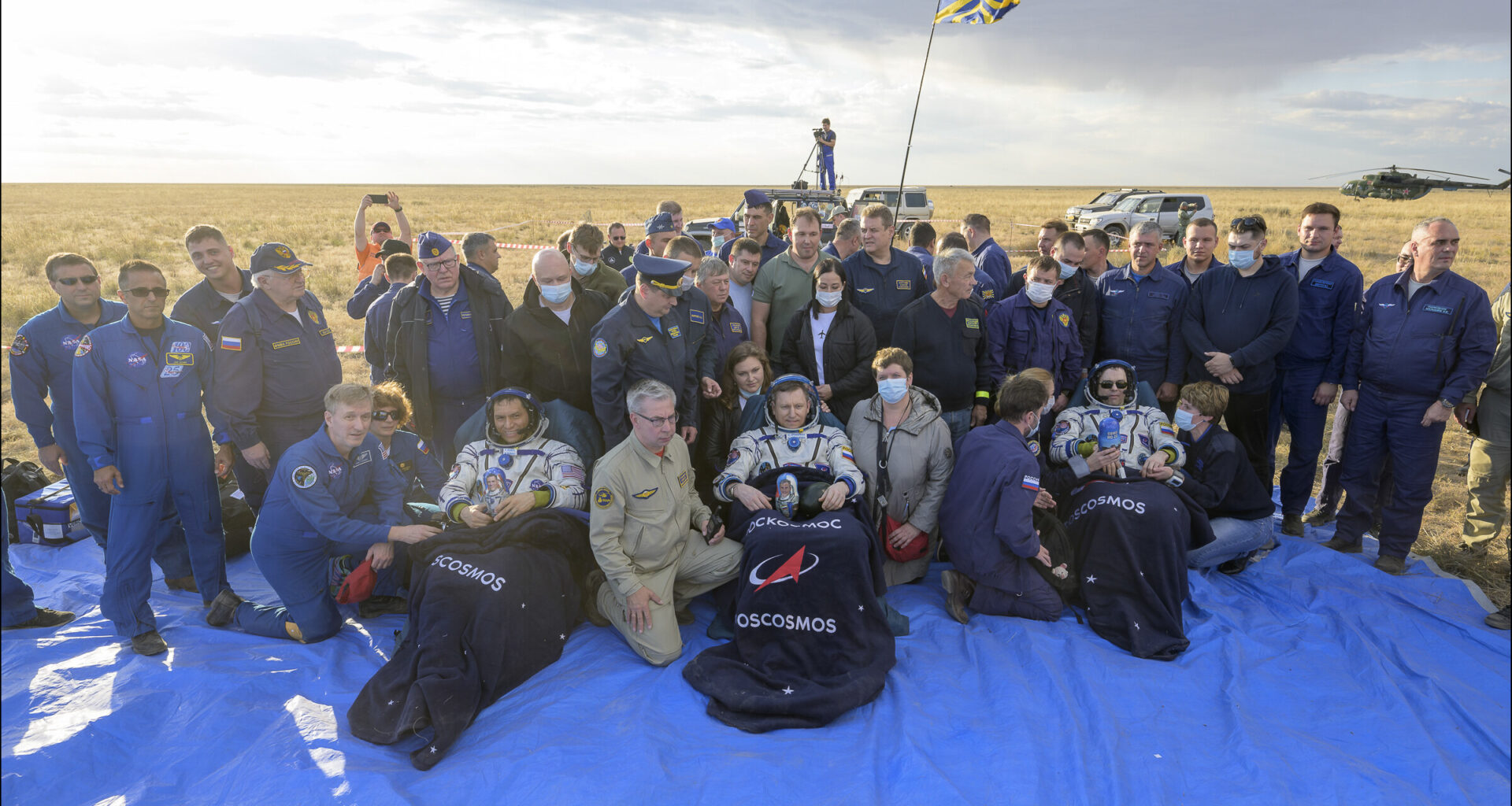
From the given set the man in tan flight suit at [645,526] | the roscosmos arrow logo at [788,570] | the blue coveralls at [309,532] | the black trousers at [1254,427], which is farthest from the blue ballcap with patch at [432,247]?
the black trousers at [1254,427]

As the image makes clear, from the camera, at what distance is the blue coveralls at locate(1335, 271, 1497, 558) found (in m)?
4.86

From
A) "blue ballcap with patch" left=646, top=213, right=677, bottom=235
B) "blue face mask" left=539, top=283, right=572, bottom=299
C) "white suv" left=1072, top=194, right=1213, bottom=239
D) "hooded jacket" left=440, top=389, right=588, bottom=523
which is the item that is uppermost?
"white suv" left=1072, top=194, right=1213, bottom=239

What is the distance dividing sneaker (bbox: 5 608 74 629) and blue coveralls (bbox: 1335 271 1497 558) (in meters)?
8.33

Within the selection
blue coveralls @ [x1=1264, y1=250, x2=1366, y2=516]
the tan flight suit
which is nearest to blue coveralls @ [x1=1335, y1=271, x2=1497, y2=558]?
blue coveralls @ [x1=1264, y1=250, x2=1366, y2=516]

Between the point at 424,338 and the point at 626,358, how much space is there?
55.9 inches

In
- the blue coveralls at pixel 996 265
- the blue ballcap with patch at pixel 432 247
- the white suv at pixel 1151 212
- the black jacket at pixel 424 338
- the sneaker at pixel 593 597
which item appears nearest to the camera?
the sneaker at pixel 593 597

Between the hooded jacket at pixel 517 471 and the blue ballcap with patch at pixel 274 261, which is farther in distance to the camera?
the blue ballcap with patch at pixel 274 261

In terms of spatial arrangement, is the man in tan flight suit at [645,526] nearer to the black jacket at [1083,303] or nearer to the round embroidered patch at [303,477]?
the round embroidered patch at [303,477]

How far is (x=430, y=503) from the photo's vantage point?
15.9 feet

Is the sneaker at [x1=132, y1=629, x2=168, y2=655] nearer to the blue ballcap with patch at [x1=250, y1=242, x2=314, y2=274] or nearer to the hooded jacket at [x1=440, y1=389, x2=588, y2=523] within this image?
the hooded jacket at [x1=440, y1=389, x2=588, y2=523]

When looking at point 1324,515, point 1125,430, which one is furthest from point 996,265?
point 1324,515

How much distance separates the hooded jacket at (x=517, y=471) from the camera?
176 inches

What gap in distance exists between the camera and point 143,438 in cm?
430

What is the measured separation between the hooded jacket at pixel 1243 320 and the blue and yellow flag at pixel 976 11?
183 inches
